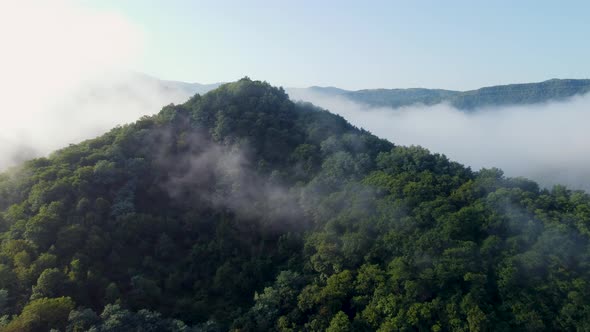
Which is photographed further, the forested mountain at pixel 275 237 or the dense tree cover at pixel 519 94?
the dense tree cover at pixel 519 94

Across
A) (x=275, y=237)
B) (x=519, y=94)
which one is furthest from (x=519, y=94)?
(x=275, y=237)

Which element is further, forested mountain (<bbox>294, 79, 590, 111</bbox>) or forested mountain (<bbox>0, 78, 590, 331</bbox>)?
forested mountain (<bbox>294, 79, 590, 111</bbox>)

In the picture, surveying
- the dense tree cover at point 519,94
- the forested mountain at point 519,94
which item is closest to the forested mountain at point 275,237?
the forested mountain at point 519,94

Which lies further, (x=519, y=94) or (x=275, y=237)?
(x=519, y=94)

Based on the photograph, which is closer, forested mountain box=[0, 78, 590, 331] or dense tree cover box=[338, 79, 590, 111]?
forested mountain box=[0, 78, 590, 331]

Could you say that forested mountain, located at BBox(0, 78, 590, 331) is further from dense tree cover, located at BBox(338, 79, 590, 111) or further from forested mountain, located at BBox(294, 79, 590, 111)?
dense tree cover, located at BBox(338, 79, 590, 111)

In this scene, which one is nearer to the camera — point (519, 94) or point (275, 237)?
point (275, 237)

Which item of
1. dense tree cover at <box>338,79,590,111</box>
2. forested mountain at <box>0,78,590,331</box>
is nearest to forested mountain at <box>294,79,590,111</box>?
dense tree cover at <box>338,79,590,111</box>

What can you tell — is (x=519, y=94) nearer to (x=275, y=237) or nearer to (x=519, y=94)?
(x=519, y=94)

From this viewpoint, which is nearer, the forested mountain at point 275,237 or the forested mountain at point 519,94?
the forested mountain at point 275,237

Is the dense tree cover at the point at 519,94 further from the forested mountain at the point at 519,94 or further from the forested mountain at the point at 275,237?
the forested mountain at the point at 275,237
